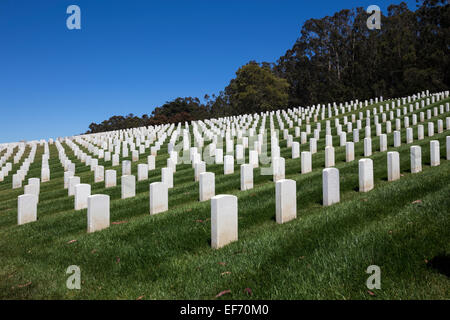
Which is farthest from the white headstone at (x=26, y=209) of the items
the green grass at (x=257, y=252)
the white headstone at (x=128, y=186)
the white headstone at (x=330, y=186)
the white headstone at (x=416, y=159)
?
the white headstone at (x=416, y=159)

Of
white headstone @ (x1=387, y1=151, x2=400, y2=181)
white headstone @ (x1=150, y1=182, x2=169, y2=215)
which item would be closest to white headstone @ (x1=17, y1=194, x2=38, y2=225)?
white headstone @ (x1=150, y1=182, x2=169, y2=215)

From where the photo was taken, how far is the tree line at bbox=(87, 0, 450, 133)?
149 feet

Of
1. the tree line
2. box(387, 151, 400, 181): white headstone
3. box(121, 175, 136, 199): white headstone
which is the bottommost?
box(121, 175, 136, 199): white headstone

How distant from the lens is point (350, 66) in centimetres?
6244

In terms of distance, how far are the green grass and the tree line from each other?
47.1 m

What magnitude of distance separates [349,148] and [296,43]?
70.1 m

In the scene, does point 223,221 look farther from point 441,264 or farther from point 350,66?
→ point 350,66

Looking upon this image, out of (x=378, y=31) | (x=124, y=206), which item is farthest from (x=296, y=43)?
(x=124, y=206)

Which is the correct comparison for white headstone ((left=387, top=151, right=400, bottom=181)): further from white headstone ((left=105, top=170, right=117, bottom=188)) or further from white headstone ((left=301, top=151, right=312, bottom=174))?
white headstone ((left=105, top=170, right=117, bottom=188))

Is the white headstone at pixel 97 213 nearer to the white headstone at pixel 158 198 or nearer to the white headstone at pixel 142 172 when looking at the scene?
the white headstone at pixel 158 198

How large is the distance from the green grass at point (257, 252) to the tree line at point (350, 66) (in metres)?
47.1

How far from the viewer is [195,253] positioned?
398 centimetres

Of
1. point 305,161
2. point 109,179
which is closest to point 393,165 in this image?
point 305,161
